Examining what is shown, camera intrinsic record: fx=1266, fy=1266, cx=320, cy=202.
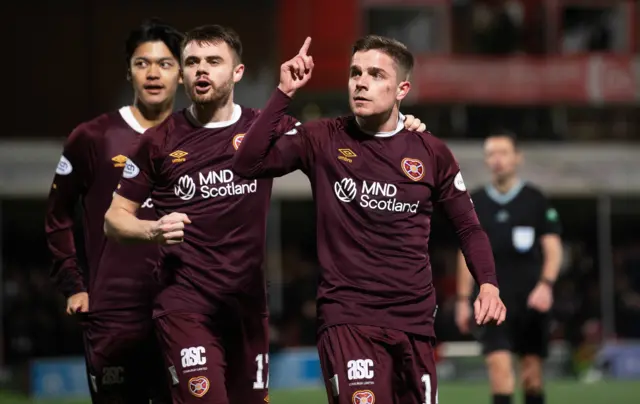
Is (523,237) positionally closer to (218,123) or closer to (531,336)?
(531,336)

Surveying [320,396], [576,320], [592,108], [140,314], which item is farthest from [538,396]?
[592,108]

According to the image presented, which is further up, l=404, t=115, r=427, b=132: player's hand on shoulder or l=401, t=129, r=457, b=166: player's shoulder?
l=404, t=115, r=427, b=132: player's hand on shoulder

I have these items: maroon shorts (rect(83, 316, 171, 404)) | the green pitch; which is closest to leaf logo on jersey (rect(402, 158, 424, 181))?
maroon shorts (rect(83, 316, 171, 404))

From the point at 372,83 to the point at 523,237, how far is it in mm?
4026

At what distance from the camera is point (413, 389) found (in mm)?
5668

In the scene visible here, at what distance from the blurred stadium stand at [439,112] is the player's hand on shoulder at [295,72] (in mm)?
10972

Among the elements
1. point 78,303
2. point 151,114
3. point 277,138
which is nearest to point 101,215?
point 78,303

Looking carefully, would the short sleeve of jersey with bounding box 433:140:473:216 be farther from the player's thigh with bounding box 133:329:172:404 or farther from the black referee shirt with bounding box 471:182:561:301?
the black referee shirt with bounding box 471:182:561:301

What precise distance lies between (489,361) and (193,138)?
3.96 metres

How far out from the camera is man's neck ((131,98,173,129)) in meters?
6.75

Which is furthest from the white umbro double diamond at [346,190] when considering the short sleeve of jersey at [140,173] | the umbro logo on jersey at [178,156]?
the short sleeve of jersey at [140,173]

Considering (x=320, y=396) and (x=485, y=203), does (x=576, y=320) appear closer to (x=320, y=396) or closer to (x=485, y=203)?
(x=320, y=396)

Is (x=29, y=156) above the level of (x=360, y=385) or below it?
above

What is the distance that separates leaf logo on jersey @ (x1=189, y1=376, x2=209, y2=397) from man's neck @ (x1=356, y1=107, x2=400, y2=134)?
138cm
